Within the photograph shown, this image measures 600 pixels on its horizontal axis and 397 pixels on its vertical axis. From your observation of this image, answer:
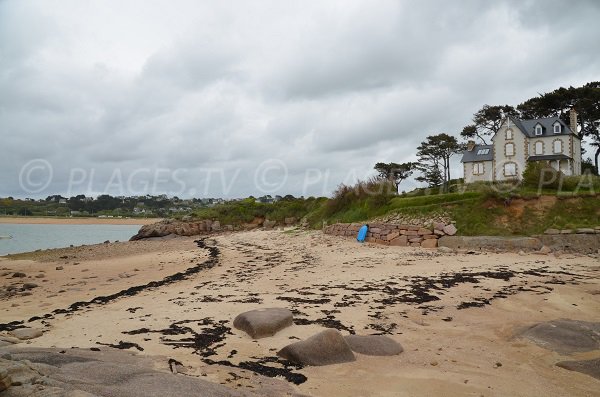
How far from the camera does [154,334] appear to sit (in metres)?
5.04

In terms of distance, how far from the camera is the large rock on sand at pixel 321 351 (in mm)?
4027

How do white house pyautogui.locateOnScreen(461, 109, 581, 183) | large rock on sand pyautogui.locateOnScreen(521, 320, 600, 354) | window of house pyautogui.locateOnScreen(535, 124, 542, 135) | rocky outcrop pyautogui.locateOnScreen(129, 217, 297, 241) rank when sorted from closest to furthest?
1. large rock on sand pyautogui.locateOnScreen(521, 320, 600, 354)
2. rocky outcrop pyautogui.locateOnScreen(129, 217, 297, 241)
3. white house pyautogui.locateOnScreen(461, 109, 581, 183)
4. window of house pyautogui.locateOnScreen(535, 124, 542, 135)

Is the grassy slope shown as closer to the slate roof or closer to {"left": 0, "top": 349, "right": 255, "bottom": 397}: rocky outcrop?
{"left": 0, "top": 349, "right": 255, "bottom": 397}: rocky outcrop

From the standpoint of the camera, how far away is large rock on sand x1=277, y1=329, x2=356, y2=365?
403cm

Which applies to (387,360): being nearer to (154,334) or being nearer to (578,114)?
(154,334)

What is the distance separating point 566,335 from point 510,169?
126ft

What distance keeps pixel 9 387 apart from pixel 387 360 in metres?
3.36

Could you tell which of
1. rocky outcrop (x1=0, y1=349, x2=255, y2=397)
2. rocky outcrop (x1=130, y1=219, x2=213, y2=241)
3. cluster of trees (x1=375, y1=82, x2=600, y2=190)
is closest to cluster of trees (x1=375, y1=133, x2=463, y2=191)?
cluster of trees (x1=375, y1=82, x2=600, y2=190)

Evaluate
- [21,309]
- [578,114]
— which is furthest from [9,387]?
[578,114]

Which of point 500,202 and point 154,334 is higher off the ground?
point 500,202

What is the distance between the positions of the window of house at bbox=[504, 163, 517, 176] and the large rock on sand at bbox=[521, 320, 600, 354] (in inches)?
1484

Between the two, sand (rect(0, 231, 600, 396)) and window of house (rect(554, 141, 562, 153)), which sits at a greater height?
window of house (rect(554, 141, 562, 153))

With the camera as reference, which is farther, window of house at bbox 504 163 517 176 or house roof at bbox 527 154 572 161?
window of house at bbox 504 163 517 176

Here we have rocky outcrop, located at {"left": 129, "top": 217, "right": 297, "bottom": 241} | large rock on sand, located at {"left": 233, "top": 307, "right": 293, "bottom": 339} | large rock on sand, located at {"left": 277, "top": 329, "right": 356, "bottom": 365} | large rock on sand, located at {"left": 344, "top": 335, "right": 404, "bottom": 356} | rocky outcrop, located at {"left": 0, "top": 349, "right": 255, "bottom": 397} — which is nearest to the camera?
rocky outcrop, located at {"left": 0, "top": 349, "right": 255, "bottom": 397}
